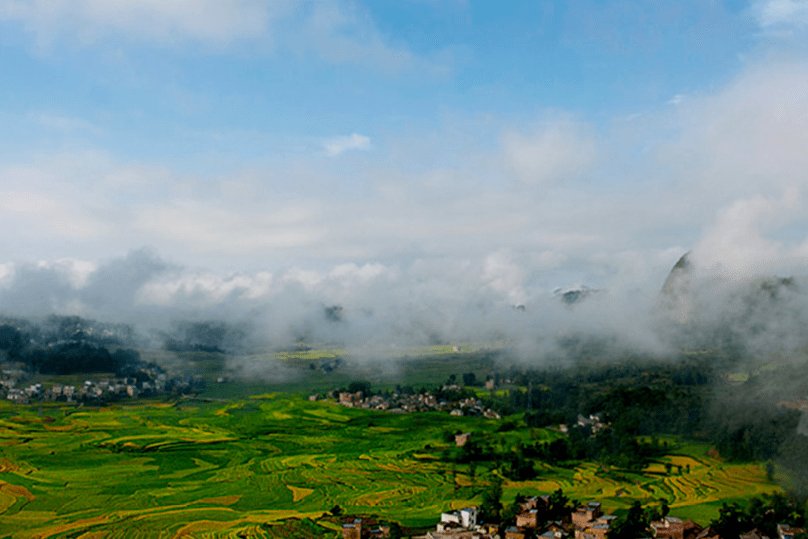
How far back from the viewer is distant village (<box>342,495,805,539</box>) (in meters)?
22.6

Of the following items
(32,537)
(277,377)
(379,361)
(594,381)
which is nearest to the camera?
(32,537)

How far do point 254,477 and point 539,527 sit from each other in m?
15.7

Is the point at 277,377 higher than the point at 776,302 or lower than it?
lower

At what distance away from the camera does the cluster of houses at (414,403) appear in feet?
187

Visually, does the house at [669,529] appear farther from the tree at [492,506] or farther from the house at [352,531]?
the house at [352,531]

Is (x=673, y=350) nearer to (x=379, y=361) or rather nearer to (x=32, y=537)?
(x=379, y=361)

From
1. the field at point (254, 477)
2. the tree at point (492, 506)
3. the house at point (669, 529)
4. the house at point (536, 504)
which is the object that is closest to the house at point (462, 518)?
the tree at point (492, 506)

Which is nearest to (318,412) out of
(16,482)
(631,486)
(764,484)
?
(16,482)

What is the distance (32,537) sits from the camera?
23.4m

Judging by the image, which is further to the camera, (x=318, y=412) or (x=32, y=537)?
(x=318, y=412)

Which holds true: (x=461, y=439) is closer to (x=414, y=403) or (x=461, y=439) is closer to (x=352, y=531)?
(x=414, y=403)

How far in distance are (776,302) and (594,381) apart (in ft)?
63.9

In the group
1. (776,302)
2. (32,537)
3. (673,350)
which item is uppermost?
(776,302)

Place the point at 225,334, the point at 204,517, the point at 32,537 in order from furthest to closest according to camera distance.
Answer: the point at 225,334 → the point at 204,517 → the point at 32,537
